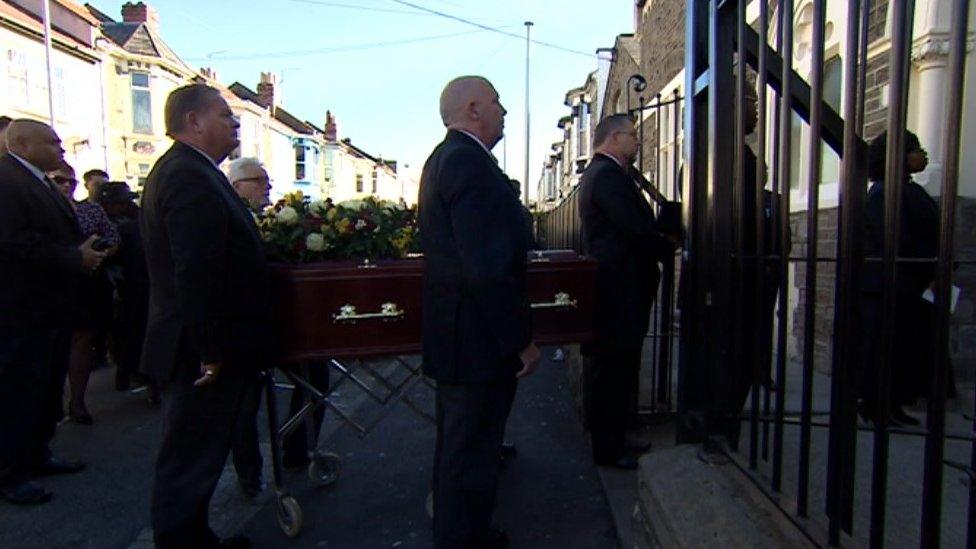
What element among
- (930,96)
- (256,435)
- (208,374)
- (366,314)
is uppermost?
(930,96)

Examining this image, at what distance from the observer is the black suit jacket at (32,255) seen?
342 cm

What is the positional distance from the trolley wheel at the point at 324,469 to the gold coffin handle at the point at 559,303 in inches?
56.7

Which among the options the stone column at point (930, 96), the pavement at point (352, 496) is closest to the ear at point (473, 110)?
the pavement at point (352, 496)

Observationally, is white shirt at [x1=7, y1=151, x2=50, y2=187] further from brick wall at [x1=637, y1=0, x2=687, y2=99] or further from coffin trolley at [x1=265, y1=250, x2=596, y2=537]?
brick wall at [x1=637, y1=0, x2=687, y2=99]

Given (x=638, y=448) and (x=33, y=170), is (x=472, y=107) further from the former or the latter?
(x=33, y=170)

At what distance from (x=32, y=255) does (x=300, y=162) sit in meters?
43.2

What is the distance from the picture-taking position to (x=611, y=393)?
3.48m

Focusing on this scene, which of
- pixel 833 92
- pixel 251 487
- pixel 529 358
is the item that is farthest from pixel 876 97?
pixel 251 487

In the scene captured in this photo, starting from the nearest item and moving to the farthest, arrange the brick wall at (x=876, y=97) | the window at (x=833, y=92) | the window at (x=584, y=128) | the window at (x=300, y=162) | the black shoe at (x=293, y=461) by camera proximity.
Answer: the black shoe at (x=293, y=461) < the brick wall at (x=876, y=97) < the window at (x=833, y=92) < the window at (x=584, y=128) < the window at (x=300, y=162)

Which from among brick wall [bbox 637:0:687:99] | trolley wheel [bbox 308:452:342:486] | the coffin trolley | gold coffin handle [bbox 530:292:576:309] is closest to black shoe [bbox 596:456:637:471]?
the coffin trolley

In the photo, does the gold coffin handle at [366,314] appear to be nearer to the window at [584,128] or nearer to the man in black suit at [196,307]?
the man in black suit at [196,307]

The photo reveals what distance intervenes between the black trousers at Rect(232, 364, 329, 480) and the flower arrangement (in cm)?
62

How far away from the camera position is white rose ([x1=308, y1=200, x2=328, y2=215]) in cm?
325

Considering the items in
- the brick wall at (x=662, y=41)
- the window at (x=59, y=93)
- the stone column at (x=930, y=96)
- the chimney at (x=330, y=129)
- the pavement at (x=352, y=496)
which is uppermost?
the chimney at (x=330, y=129)
